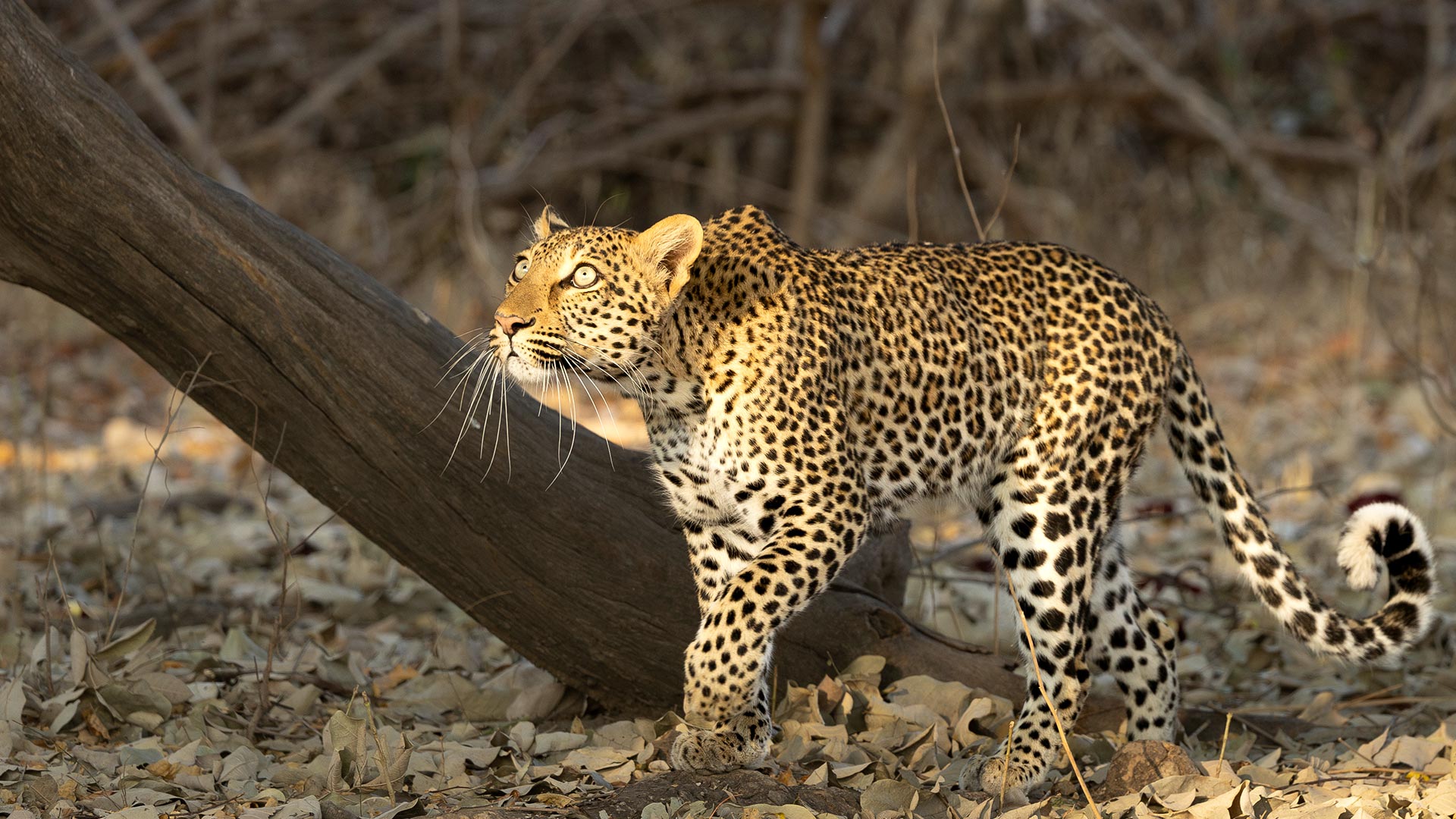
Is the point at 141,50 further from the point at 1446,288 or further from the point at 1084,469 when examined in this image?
the point at 1446,288

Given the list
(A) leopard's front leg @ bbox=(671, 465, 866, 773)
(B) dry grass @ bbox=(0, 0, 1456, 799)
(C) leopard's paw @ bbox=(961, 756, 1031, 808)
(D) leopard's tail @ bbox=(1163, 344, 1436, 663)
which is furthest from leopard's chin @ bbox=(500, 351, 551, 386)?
(B) dry grass @ bbox=(0, 0, 1456, 799)

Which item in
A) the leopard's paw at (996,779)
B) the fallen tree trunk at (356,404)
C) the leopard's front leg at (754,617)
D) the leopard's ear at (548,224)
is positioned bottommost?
the leopard's paw at (996,779)

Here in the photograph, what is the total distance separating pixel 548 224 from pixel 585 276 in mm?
555

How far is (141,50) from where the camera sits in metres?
11.4

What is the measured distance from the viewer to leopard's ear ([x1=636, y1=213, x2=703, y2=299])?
15.0 feet

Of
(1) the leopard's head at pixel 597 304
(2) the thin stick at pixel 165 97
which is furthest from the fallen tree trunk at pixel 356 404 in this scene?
(2) the thin stick at pixel 165 97

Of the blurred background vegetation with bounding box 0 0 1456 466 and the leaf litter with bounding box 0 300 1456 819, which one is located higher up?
the blurred background vegetation with bounding box 0 0 1456 466

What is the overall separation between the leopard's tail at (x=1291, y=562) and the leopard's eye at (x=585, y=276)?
A: 2245 mm

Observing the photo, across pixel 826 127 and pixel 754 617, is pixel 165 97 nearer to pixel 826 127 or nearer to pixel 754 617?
pixel 826 127

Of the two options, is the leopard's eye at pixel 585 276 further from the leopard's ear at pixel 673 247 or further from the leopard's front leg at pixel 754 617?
the leopard's front leg at pixel 754 617

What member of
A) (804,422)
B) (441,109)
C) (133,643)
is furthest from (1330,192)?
(133,643)

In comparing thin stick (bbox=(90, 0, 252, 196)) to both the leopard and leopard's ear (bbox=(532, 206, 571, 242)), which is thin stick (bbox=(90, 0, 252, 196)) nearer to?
leopard's ear (bbox=(532, 206, 571, 242))

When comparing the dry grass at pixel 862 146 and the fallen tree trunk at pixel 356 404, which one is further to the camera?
the dry grass at pixel 862 146

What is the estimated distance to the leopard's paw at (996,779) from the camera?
185 inches
